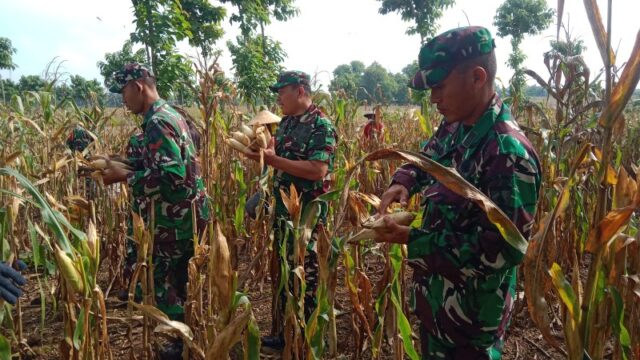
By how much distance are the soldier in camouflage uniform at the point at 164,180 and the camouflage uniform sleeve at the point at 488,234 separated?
1176mm

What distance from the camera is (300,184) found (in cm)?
231

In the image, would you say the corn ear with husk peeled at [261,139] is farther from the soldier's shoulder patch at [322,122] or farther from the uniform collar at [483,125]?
the uniform collar at [483,125]

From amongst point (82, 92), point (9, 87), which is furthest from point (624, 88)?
point (9, 87)

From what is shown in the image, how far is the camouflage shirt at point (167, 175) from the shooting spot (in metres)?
2.01

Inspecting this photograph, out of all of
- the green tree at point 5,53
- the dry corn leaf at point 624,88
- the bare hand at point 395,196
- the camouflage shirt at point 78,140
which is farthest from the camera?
the green tree at point 5,53

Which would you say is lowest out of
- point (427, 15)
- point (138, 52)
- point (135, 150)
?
point (135, 150)

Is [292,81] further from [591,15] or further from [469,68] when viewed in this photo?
[591,15]

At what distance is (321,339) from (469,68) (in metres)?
0.94

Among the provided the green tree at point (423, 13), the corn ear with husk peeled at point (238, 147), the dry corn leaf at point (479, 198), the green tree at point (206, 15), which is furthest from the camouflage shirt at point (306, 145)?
the green tree at point (423, 13)

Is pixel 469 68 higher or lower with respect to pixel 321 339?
higher

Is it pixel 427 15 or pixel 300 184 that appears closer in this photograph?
pixel 300 184

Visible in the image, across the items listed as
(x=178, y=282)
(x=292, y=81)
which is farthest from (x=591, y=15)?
(x=178, y=282)

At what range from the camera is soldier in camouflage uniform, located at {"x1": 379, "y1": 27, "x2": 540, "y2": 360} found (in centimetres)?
111

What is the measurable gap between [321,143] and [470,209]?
113cm
